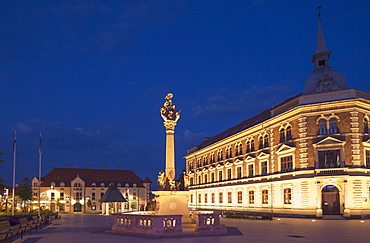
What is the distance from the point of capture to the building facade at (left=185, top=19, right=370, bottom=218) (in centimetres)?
3897

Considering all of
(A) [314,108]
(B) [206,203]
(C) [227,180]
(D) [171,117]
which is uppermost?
(A) [314,108]

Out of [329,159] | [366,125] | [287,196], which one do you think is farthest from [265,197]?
[366,125]

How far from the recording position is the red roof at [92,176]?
99344 millimetres

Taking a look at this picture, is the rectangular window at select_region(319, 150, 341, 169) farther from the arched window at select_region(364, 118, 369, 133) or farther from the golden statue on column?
the golden statue on column

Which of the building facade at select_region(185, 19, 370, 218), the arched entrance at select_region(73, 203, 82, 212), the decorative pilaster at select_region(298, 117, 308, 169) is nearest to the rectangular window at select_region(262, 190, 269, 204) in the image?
the building facade at select_region(185, 19, 370, 218)

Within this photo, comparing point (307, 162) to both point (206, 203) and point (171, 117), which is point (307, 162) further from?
point (206, 203)

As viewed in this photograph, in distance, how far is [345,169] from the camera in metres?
38.8

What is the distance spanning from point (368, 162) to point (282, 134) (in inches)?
Result: 389

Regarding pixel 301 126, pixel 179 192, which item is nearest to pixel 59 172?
pixel 301 126

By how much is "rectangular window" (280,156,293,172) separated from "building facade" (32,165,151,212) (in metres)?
54.2

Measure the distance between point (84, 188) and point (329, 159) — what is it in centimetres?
7340

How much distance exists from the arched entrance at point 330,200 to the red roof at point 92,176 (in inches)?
2848

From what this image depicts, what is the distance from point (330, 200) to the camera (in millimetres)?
39812

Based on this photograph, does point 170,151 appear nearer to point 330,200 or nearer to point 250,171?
point 330,200
